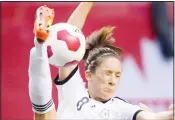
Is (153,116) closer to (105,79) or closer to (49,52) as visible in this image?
(105,79)

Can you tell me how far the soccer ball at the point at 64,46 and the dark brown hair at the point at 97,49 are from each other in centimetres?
14

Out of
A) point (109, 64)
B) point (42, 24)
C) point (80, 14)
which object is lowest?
point (109, 64)

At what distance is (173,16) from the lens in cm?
263

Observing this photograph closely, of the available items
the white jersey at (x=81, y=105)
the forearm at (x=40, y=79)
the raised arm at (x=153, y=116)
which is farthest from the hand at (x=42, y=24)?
the raised arm at (x=153, y=116)

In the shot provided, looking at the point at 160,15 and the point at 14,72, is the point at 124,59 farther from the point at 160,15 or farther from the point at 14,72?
the point at 14,72

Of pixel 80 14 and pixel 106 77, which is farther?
pixel 80 14

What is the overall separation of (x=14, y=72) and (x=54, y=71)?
466 mm

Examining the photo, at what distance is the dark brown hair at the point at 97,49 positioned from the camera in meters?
2.13

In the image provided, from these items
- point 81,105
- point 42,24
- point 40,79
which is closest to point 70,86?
point 81,105

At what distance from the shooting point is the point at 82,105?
2.14m

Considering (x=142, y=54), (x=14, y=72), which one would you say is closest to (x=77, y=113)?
(x=14, y=72)

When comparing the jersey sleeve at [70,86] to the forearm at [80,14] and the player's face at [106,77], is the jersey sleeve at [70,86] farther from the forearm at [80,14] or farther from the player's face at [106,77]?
the forearm at [80,14]

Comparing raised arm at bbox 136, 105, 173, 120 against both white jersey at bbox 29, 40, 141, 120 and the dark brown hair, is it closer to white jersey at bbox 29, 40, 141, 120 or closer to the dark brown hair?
white jersey at bbox 29, 40, 141, 120

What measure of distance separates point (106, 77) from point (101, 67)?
48 millimetres
